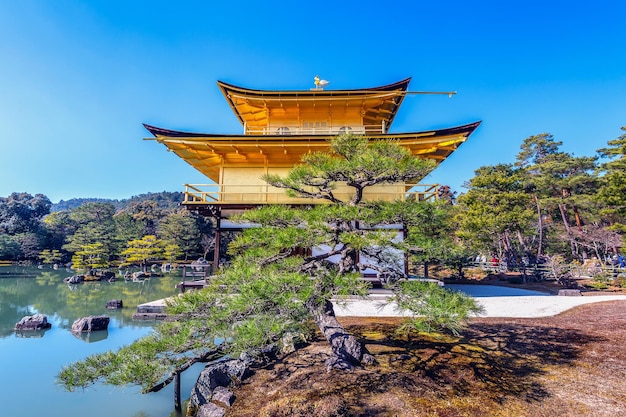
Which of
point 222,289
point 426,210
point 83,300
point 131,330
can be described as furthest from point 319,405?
point 83,300

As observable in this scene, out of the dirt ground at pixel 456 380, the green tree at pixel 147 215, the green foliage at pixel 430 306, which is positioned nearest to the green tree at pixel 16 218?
the green tree at pixel 147 215

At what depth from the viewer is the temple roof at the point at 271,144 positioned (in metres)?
8.77

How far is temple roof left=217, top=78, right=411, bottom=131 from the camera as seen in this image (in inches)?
413

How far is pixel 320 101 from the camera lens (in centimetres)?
1067

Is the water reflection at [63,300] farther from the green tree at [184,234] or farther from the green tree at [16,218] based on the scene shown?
the green tree at [16,218]

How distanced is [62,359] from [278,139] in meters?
7.03

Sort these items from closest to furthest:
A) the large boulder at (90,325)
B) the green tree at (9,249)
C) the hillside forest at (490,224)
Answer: the large boulder at (90,325) → the hillside forest at (490,224) → the green tree at (9,249)

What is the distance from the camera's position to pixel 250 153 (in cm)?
986

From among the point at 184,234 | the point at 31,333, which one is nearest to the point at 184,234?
the point at 184,234

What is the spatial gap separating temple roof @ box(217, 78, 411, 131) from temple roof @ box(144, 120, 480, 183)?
2144 mm

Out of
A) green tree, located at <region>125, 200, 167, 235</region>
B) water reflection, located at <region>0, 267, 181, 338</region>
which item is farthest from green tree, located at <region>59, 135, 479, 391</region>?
green tree, located at <region>125, 200, 167, 235</region>

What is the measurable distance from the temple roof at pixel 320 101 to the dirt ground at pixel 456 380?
8.16 m

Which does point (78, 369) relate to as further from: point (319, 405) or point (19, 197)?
point (19, 197)

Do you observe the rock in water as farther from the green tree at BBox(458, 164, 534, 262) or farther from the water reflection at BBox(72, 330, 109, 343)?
the green tree at BBox(458, 164, 534, 262)
